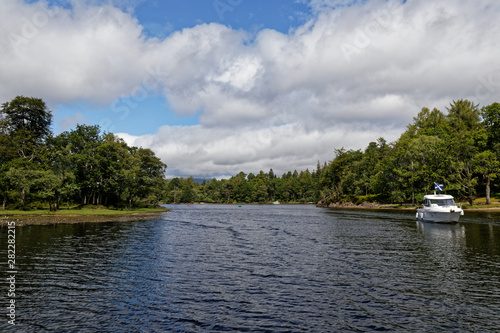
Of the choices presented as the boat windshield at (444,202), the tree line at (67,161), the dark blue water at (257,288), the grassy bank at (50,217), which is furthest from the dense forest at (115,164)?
the dark blue water at (257,288)

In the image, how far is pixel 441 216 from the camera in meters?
54.7

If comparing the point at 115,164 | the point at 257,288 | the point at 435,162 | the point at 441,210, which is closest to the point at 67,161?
the point at 115,164

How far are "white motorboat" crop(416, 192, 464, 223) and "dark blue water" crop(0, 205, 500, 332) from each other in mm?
23658

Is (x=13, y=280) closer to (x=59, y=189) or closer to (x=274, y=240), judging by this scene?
(x=274, y=240)

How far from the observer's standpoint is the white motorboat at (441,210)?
175ft

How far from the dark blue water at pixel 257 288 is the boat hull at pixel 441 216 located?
2361 cm

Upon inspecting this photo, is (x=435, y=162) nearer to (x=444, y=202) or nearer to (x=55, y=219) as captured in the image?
(x=444, y=202)

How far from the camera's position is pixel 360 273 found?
21.5m

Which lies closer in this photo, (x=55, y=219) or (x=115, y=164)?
(x=55, y=219)

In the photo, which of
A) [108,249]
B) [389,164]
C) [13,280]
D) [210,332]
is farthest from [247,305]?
[389,164]

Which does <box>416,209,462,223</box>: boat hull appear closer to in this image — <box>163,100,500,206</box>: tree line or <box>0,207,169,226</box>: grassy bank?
<box>163,100,500,206</box>: tree line

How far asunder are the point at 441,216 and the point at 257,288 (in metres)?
51.3

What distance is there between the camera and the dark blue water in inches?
524

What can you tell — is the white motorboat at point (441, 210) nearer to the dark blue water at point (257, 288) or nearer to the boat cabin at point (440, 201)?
the boat cabin at point (440, 201)
